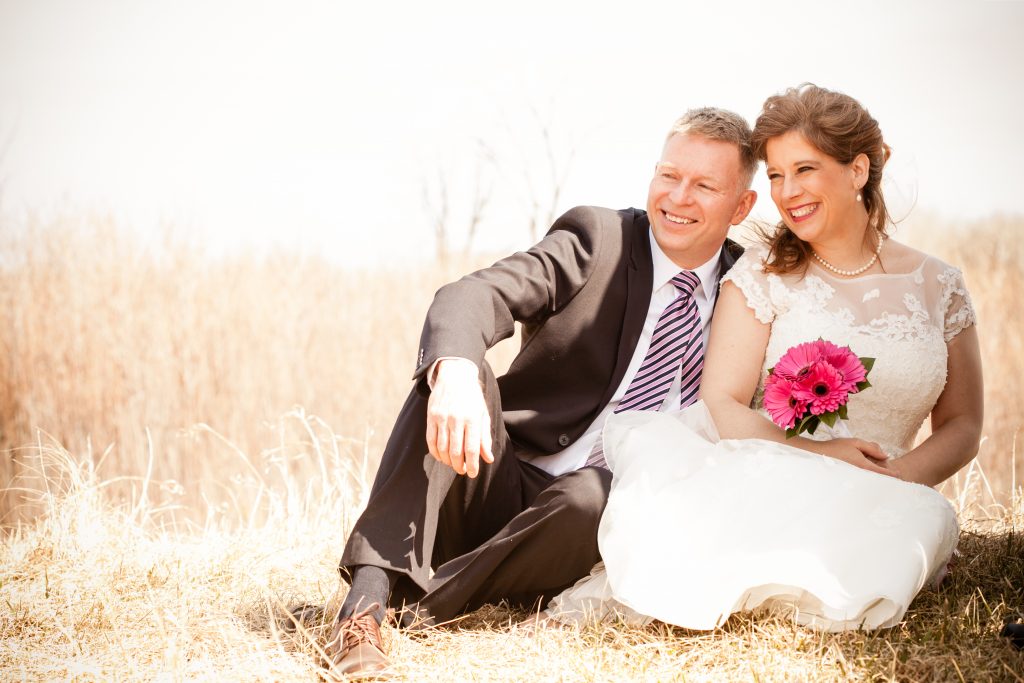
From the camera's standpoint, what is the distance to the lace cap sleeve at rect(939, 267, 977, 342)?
3.22 metres

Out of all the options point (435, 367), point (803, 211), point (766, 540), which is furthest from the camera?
point (803, 211)

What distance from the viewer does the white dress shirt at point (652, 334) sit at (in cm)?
330

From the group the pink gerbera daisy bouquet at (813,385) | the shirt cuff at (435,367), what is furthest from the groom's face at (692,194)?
the shirt cuff at (435,367)

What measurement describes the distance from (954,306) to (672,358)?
1.06m

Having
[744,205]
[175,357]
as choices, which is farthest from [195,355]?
[744,205]

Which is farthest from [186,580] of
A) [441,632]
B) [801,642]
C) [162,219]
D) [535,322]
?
[162,219]

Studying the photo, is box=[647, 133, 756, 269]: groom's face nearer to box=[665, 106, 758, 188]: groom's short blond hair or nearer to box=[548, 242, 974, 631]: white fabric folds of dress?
box=[665, 106, 758, 188]: groom's short blond hair

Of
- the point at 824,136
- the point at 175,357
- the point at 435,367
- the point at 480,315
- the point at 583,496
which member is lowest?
the point at 175,357

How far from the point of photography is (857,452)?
2.96 metres

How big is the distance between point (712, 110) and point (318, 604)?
2544 millimetres

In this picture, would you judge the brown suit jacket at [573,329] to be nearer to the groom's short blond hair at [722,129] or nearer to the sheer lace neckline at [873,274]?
the groom's short blond hair at [722,129]

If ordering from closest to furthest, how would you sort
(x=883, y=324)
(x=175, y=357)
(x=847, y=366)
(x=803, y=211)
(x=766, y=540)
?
(x=766, y=540)
(x=847, y=366)
(x=883, y=324)
(x=803, y=211)
(x=175, y=357)

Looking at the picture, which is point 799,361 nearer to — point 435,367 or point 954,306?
point 954,306

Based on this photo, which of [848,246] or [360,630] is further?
[848,246]
